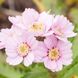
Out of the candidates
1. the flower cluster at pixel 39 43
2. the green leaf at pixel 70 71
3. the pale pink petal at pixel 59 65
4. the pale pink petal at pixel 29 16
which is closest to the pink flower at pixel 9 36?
the flower cluster at pixel 39 43

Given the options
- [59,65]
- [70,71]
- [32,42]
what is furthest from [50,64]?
[70,71]

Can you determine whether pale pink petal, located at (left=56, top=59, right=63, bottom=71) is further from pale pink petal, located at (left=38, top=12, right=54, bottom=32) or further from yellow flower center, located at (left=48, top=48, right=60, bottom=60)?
pale pink petal, located at (left=38, top=12, right=54, bottom=32)

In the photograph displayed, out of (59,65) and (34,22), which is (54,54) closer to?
(59,65)

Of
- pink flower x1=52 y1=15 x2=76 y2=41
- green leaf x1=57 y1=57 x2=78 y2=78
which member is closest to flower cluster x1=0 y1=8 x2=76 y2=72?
pink flower x1=52 y1=15 x2=76 y2=41

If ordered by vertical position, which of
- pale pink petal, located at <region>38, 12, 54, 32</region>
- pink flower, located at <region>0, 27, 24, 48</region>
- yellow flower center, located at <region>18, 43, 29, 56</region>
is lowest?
yellow flower center, located at <region>18, 43, 29, 56</region>

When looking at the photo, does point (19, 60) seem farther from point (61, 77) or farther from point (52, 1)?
point (52, 1)

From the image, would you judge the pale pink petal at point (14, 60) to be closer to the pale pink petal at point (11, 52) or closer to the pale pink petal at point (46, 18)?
the pale pink petal at point (11, 52)

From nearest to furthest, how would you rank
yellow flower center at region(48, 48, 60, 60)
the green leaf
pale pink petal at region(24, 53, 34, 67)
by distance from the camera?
1. pale pink petal at region(24, 53, 34, 67)
2. yellow flower center at region(48, 48, 60, 60)
3. the green leaf

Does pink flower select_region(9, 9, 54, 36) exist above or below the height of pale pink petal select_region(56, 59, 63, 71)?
above

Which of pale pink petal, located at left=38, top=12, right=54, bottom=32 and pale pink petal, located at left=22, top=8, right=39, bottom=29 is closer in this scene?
pale pink petal, located at left=38, top=12, right=54, bottom=32
